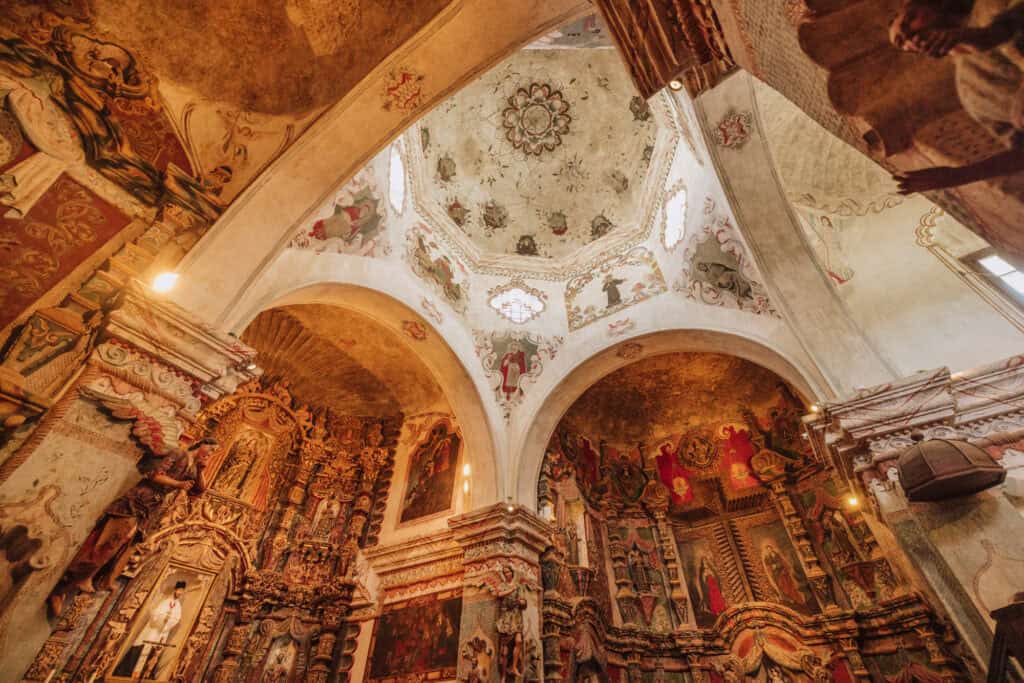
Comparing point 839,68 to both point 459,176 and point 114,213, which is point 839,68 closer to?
point 114,213

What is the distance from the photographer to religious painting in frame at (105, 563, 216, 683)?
6.59m

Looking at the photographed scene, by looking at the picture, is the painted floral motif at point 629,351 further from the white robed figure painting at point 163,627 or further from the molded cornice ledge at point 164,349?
the white robed figure painting at point 163,627

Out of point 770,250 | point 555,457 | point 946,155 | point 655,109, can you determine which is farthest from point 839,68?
point 555,457

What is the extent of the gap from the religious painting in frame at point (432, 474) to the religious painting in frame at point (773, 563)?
21.2ft

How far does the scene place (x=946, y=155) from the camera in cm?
129

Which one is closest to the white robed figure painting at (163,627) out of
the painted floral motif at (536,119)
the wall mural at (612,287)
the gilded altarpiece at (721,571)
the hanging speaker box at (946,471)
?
the gilded altarpiece at (721,571)

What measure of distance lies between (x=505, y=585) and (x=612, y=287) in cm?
600

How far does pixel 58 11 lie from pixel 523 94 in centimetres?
794

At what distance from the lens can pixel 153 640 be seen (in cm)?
691

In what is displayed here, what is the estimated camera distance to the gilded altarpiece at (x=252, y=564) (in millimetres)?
6645

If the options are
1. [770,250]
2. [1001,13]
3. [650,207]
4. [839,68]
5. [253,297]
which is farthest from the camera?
[650,207]

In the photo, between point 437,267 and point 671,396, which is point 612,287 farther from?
point 437,267

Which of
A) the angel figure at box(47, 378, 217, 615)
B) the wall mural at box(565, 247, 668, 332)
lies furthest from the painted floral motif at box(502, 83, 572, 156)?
the angel figure at box(47, 378, 217, 615)

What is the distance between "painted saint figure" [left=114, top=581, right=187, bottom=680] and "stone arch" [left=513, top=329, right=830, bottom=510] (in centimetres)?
575
